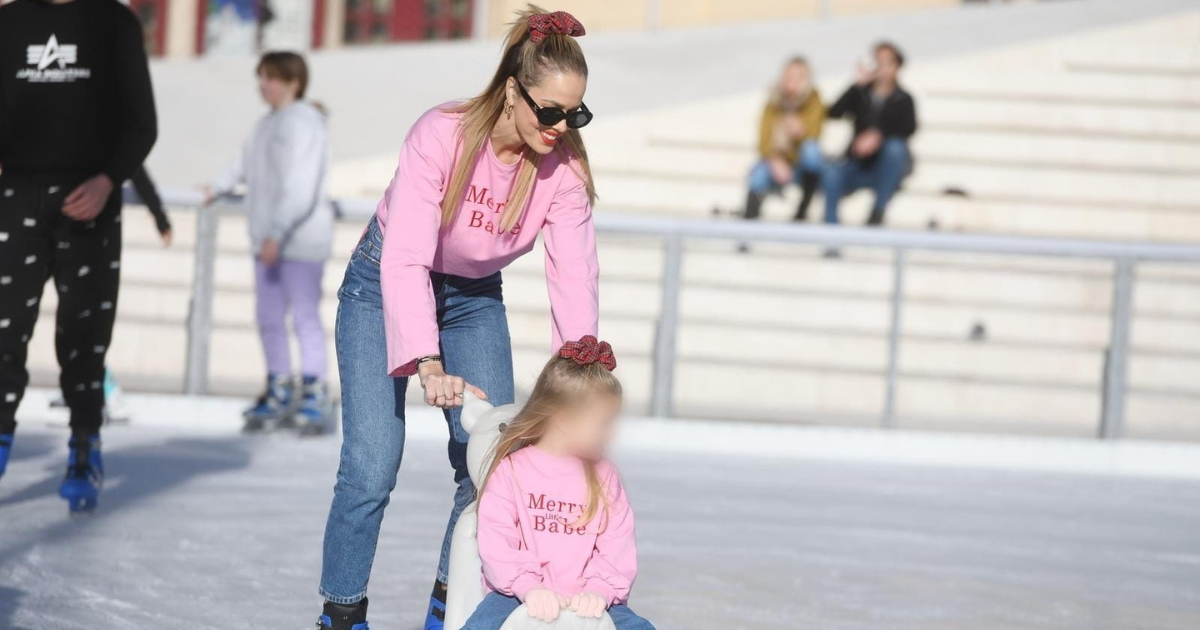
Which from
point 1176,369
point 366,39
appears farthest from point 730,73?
point 1176,369

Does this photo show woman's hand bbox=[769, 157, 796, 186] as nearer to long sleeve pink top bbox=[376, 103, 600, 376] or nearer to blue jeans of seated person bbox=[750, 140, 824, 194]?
blue jeans of seated person bbox=[750, 140, 824, 194]

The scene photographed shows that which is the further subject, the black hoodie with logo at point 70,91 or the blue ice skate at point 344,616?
the black hoodie with logo at point 70,91

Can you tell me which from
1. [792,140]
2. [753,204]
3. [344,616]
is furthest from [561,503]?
[792,140]

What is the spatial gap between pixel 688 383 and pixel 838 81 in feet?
18.3

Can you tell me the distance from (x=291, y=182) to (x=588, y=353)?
4.20 meters

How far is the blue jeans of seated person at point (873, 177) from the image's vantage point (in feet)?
31.4

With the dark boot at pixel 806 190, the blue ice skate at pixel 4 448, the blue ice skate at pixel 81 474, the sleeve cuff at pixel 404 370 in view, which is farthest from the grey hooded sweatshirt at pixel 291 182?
the sleeve cuff at pixel 404 370

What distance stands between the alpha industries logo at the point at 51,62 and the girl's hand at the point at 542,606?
2501 mm

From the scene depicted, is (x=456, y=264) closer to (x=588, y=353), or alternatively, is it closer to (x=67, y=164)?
(x=588, y=353)

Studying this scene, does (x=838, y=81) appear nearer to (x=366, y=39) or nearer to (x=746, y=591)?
(x=366, y=39)

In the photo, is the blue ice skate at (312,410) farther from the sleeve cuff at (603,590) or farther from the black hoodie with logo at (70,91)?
the sleeve cuff at (603,590)

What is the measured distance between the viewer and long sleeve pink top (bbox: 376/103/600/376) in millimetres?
2818

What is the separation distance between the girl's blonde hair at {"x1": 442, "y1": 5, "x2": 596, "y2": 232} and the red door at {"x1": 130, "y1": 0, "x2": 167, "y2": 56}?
14009 millimetres

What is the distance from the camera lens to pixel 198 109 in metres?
12.5
